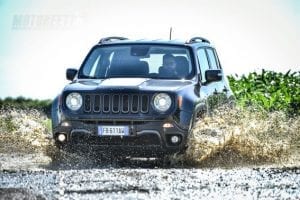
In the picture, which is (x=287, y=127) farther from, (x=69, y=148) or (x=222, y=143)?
(x=69, y=148)

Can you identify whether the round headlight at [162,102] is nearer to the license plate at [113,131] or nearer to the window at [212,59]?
the license plate at [113,131]

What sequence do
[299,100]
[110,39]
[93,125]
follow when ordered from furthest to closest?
[299,100], [110,39], [93,125]

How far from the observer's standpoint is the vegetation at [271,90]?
69.9 ft

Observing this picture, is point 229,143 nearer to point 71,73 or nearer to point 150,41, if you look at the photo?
point 150,41

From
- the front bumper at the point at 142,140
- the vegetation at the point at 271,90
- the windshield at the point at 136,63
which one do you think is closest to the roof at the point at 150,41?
the windshield at the point at 136,63

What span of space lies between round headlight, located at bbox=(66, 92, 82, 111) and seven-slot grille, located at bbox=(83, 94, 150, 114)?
7cm

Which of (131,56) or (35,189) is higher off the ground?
(131,56)

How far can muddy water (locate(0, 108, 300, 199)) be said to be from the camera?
9484 mm

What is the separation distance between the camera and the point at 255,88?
22.7 m

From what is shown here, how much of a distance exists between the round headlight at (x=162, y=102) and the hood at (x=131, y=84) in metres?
0.10

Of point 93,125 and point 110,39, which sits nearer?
point 93,125

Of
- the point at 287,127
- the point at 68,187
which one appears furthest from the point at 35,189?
the point at 287,127

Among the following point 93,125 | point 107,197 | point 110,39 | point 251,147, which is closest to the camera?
point 107,197

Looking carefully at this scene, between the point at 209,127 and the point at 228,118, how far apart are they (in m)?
0.75
